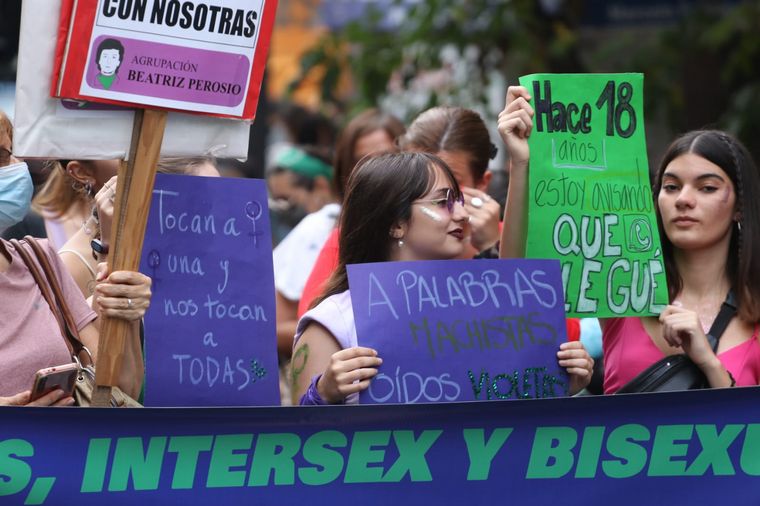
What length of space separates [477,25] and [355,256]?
6153 mm

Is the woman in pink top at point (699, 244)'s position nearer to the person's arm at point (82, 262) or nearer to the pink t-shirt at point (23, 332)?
the person's arm at point (82, 262)

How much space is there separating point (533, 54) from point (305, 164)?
2.03 meters

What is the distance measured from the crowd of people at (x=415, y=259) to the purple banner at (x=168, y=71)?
1.61 ft

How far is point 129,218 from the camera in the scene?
3.39 meters

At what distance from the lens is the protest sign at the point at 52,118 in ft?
10.6

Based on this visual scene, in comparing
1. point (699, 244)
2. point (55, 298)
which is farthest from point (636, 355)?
point (55, 298)

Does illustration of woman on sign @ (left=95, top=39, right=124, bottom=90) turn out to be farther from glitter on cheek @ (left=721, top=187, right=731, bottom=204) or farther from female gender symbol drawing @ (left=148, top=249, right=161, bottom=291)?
glitter on cheek @ (left=721, top=187, right=731, bottom=204)

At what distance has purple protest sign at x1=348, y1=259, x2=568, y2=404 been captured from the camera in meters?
3.63

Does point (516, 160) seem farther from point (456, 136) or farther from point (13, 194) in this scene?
point (13, 194)

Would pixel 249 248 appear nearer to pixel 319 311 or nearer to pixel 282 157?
pixel 319 311

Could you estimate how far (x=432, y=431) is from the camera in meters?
3.44

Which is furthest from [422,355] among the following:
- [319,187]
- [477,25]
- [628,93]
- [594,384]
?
[477,25]

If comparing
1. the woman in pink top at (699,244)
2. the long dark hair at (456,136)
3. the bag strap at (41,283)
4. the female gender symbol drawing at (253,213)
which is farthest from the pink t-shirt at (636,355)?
the bag strap at (41,283)

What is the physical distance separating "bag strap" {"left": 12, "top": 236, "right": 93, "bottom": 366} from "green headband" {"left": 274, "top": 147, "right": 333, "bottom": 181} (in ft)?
16.7
